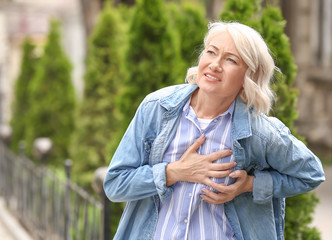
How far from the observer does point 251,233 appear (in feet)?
7.38

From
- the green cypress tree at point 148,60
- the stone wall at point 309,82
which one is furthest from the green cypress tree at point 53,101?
the stone wall at point 309,82

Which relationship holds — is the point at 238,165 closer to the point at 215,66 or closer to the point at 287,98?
the point at 215,66

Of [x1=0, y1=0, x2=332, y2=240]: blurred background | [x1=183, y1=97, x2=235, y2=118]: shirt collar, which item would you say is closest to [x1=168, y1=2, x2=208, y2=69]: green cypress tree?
[x1=0, y1=0, x2=332, y2=240]: blurred background

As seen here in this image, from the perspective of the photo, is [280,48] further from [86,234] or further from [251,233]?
[86,234]

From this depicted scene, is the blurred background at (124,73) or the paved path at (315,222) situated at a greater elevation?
the blurred background at (124,73)

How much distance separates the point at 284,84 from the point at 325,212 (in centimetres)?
461

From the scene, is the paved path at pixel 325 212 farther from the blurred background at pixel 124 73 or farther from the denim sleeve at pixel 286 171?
the denim sleeve at pixel 286 171

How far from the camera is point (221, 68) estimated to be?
2127mm

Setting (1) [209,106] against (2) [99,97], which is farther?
(2) [99,97]

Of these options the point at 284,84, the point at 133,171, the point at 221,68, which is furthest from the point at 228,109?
the point at 284,84

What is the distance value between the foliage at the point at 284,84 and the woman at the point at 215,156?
850 mm

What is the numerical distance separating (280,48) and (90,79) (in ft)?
15.5

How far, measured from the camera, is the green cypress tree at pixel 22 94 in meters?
10.0

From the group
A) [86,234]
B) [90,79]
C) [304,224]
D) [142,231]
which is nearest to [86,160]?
[90,79]
